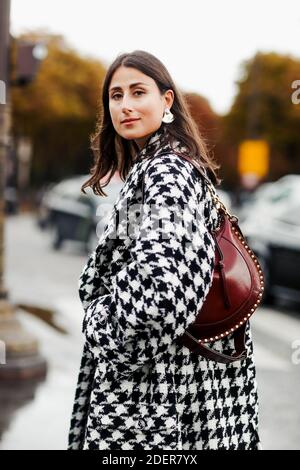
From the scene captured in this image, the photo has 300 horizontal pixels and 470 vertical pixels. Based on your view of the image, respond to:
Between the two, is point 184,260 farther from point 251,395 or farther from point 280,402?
point 280,402

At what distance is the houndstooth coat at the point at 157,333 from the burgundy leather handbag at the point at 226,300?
0.13 feet

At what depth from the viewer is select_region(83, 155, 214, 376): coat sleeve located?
2.17 m

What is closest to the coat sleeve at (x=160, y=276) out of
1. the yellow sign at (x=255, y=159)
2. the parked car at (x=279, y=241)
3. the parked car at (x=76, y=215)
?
the parked car at (x=279, y=241)

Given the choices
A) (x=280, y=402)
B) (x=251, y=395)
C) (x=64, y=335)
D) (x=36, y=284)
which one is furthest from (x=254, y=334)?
(x=251, y=395)

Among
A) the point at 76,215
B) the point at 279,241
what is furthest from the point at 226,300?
the point at 76,215

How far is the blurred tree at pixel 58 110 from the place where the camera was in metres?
48.2

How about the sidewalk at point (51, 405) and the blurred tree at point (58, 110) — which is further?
the blurred tree at point (58, 110)

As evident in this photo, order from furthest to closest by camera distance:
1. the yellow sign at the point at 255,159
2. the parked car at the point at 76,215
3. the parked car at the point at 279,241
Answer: the yellow sign at the point at 255,159
the parked car at the point at 76,215
the parked car at the point at 279,241

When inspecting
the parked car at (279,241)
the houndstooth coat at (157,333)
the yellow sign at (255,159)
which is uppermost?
the yellow sign at (255,159)

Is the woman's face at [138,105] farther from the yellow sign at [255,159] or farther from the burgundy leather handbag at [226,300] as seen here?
the yellow sign at [255,159]

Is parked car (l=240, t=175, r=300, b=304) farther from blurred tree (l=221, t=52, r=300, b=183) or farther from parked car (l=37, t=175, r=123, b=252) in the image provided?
blurred tree (l=221, t=52, r=300, b=183)

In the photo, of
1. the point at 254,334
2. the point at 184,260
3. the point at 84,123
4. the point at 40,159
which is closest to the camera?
the point at 184,260

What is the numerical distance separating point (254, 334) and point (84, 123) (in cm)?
4978

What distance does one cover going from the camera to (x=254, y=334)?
352 inches
